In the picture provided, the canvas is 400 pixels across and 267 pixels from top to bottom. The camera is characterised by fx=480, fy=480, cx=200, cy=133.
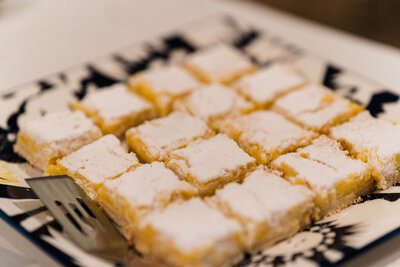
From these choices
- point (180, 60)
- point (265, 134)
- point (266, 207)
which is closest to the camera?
point (266, 207)

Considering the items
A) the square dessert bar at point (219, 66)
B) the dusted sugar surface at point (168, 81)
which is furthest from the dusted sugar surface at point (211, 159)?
the square dessert bar at point (219, 66)

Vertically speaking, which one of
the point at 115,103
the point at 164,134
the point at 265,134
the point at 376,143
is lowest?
the point at 376,143

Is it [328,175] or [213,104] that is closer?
[328,175]

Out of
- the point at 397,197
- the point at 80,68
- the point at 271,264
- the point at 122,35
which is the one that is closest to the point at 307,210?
the point at 271,264

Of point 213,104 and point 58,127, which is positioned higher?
point 58,127

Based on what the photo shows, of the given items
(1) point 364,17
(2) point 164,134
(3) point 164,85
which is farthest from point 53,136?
(1) point 364,17

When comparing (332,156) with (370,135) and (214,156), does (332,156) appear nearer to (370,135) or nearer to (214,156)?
(370,135)

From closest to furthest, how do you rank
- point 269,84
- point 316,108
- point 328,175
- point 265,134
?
point 328,175
point 265,134
point 316,108
point 269,84

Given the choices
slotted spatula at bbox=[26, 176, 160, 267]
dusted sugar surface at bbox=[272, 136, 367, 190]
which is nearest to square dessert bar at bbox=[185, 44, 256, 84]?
dusted sugar surface at bbox=[272, 136, 367, 190]
